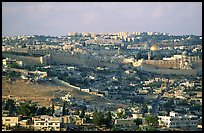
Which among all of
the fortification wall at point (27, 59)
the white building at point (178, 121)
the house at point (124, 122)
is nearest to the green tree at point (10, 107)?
the house at point (124, 122)

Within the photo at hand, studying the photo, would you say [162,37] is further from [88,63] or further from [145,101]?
[145,101]

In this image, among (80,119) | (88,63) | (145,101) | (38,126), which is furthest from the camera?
(88,63)

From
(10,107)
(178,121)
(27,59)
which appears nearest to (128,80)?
(27,59)

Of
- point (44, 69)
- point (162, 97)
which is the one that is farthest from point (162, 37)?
point (162, 97)

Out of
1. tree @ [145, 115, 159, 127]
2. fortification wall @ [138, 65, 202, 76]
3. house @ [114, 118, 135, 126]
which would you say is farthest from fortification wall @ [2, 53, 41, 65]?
tree @ [145, 115, 159, 127]

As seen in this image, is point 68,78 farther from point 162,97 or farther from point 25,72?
point 162,97

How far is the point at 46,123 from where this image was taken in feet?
38.2

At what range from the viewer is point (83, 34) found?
49.9m

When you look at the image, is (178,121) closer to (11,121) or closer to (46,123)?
(46,123)

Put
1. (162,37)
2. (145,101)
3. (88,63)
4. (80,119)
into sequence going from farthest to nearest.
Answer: (162,37) → (88,63) → (145,101) → (80,119)

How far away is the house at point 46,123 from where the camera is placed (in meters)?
11.4

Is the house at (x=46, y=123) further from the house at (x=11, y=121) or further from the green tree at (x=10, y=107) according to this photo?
the green tree at (x=10, y=107)

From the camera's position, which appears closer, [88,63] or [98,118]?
[98,118]

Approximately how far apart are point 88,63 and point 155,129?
1717cm
